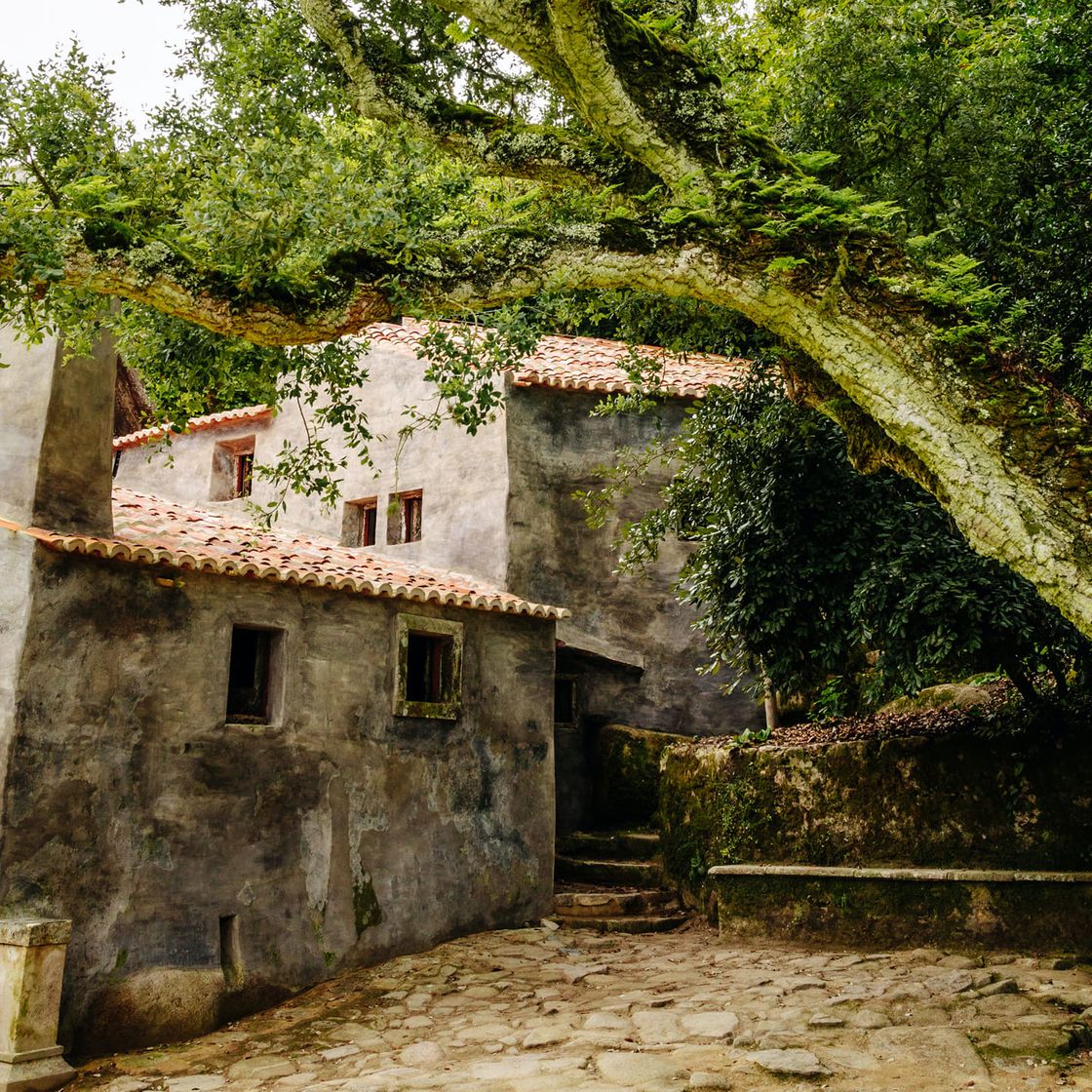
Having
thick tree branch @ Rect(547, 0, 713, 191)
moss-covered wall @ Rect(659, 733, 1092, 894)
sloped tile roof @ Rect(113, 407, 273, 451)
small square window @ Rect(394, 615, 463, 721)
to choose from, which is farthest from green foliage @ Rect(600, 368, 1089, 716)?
sloped tile roof @ Rect(113, 407, 273, 451)

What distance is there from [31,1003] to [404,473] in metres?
9.22

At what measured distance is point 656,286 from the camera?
6.46 m

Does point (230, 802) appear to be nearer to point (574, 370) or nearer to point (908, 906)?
point (908, 906)

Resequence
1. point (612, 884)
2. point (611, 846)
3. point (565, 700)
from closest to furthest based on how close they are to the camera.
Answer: point (612, 884), point (611, 846), point (565, 700)

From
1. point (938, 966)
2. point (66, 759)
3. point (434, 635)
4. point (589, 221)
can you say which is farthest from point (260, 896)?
point (589, 221)

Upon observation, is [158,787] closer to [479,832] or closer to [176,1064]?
[176,1064]

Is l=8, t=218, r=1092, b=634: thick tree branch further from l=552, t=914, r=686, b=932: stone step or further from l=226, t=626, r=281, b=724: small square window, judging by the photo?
l=552, t=914, r=686, b=932: stone step

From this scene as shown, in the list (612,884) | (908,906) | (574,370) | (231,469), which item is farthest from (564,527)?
(908,906)

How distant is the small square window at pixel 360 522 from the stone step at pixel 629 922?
644cm

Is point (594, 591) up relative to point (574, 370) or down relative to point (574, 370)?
down

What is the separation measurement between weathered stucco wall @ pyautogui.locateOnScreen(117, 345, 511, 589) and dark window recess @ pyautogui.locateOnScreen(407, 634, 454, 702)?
2.44 metres

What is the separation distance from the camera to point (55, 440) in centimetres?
892

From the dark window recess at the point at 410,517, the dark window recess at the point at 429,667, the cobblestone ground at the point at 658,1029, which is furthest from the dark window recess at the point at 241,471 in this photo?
the cobblestone ground at the point at 658,1029

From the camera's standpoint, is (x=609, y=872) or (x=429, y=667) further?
(x=609, y=872)
